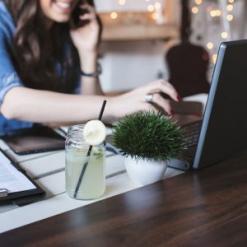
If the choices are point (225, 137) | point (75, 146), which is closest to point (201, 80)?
A: point (225, 137)

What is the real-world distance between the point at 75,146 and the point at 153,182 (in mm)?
178

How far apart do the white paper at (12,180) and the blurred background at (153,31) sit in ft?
8.79

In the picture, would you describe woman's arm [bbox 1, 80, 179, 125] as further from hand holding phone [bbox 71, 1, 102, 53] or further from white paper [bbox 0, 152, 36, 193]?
hand holding phone [bbox 71, 1, 102, 53]

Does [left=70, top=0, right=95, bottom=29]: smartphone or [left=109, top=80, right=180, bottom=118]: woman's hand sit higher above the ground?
[left=70, top=0, right=95, bottom=29]: smartphone

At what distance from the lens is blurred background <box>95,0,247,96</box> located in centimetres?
371

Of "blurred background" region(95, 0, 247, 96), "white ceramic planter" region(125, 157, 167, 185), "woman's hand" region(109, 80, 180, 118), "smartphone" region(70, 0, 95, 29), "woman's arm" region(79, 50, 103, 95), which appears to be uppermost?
"smartphone" region(70, 0, 95, 29)

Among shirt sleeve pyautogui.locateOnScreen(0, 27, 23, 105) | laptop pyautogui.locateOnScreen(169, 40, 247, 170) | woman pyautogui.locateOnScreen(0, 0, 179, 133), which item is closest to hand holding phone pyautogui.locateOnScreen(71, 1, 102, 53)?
woman pyautogui.locateOnScreen(0, 0, 179, 133)

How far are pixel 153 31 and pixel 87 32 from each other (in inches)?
85.9

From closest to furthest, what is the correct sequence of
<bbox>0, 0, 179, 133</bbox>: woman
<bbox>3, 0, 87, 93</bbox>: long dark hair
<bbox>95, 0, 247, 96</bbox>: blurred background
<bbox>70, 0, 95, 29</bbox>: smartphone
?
<bbox>0, 0, 179, 133</bbox>: woman → <bbox>3, 0, 87, 93</bbox>: long dark hair → <bbox>70, 0, 95, 29</bbox>: smartphone → <bbox>95, 0, 247, 96</bbox>: blurred background

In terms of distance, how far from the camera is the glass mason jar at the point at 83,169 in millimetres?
830

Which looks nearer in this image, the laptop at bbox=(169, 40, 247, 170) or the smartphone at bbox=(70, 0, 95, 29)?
the laptop at bbox=(169, 40, 247, 170)

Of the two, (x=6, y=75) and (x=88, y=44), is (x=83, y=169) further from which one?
(x=88, y=44)

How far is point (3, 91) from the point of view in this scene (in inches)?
48.9

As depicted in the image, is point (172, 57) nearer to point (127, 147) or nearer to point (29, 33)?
point (29, 33)
